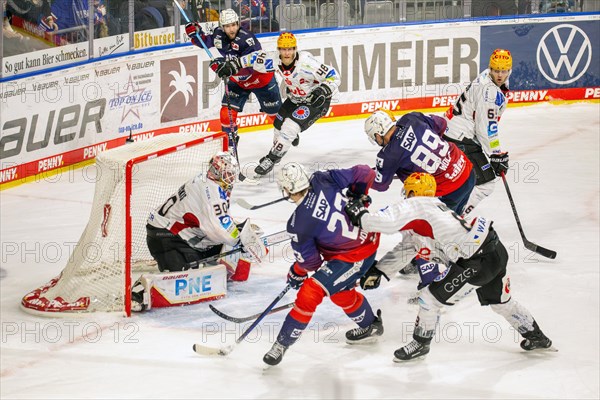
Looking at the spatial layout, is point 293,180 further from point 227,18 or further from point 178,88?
point 178,88

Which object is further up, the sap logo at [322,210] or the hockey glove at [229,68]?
the hockey glove at [229,68]

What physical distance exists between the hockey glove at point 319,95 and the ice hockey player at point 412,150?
2.81m

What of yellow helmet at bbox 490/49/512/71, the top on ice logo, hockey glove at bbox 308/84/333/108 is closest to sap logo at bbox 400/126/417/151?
yellow helmet at bbox 490/49/512/71

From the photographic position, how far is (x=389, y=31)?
12.7 meters

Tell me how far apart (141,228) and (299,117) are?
2808 mm

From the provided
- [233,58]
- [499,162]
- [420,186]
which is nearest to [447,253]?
[420,186]

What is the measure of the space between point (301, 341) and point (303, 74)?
3.75m

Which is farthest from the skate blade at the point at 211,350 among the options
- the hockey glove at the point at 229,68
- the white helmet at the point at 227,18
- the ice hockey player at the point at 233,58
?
the white helmet at the point at 227,18

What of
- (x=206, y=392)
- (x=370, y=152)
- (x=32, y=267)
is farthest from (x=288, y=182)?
(x=370, y=152)

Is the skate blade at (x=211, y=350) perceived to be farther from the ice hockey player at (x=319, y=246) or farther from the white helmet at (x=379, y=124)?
the white helmet at (x=379, y=124)

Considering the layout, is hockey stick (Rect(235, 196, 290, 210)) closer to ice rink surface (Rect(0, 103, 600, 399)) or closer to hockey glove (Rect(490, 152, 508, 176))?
ice rink surface (Rect(0, 103, 600, 399))

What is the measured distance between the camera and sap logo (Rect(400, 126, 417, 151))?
6.36 meters

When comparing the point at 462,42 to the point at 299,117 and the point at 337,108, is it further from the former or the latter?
the point at 299,117

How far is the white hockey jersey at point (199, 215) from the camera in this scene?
252 inches
